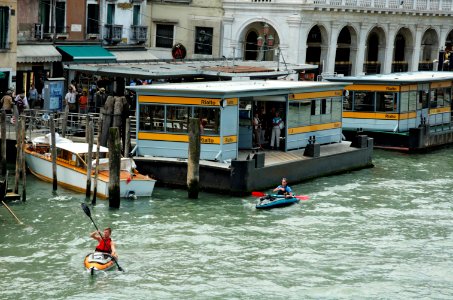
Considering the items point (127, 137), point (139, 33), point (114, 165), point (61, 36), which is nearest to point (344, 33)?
point (139, 33)

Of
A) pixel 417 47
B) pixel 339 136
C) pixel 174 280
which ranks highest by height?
pixel 417 47

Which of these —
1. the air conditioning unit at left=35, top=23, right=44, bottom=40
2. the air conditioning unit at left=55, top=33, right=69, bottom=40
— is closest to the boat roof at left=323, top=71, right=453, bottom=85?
the air conditioning unit at left=55, top=33, right=69, bottom=40

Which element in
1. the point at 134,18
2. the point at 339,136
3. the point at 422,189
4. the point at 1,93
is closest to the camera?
the point at 422,189

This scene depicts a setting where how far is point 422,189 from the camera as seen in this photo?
3609 cm

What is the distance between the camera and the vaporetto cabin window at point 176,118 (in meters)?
33.8

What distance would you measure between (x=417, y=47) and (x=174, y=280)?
136 ft

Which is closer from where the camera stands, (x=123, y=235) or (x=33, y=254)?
(x=33, y=254)

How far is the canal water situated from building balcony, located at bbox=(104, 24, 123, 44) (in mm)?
17503

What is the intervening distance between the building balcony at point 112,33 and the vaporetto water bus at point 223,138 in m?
14.5

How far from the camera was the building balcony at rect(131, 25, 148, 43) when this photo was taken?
172 ft

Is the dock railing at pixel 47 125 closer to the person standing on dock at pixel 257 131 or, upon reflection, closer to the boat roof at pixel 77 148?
the boat roof at pixel 77 148

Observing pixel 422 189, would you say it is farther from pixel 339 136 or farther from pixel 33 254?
pixel 33 254

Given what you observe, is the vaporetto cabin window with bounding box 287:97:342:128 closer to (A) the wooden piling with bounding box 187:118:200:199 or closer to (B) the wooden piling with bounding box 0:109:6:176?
(A) the wooden piling with bounding box 187:118:200:199

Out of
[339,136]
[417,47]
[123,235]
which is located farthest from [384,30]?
[123,235]
